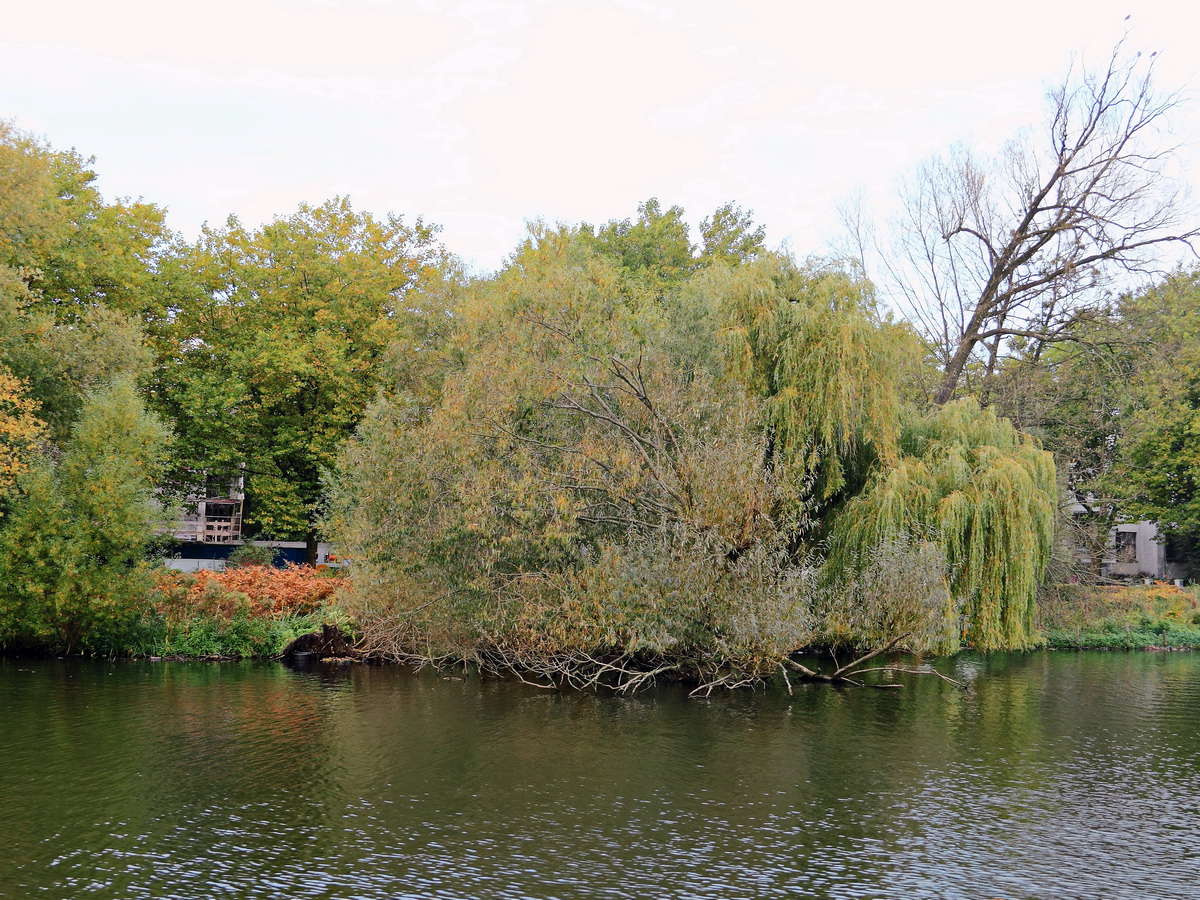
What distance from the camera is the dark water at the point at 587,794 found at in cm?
1103

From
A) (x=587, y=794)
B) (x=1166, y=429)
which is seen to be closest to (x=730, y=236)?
(x=1166, y=429)

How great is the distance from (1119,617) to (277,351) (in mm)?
33301

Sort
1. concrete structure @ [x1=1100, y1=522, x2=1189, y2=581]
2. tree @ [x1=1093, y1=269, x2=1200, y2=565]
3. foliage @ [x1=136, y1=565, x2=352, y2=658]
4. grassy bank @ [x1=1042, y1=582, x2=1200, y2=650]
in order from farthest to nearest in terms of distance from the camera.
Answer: concrete structure @ [x1=1100, y1=522, x2=1189, y2=581]
tree @ [x1=1093, y1=269, x2=1200, y2=565]
grassy bank @ [x1=1042, y1=582, x2=1200, y2=650]
foliage @ [x1=136, y1=565, x2=352, y2=658]

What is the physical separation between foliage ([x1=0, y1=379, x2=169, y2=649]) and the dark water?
413 cm

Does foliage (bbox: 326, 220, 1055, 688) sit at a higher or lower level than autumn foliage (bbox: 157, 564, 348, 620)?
higher

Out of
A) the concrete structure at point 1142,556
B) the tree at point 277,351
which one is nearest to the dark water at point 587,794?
the tree at point 277,351

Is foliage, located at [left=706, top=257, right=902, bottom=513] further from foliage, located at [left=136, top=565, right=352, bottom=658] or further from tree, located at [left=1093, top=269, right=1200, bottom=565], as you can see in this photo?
tree, located at [left=1093, top=269, right=1200, bottom=565]

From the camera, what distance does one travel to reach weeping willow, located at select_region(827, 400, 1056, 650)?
1027 inches

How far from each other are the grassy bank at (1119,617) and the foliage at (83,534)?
28105 millimetres

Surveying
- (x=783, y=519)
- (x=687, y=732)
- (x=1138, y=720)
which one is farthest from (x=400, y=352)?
(x=1138, y=720)

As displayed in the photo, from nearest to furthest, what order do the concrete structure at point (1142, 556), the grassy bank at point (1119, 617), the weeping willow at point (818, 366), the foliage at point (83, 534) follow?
the weeping willow at point (818, 366) → the foliage at point (83, 534) → the grassy bank at point (1119, 617) → the concrete structure at point (1142, 556)

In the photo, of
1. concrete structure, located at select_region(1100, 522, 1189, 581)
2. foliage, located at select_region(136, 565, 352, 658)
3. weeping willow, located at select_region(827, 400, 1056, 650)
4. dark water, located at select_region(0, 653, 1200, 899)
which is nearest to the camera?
dark water, located at select_region(0, 653, 1200, 899)

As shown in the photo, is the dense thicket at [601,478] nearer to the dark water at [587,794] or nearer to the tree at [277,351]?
the dark water at [587,794]

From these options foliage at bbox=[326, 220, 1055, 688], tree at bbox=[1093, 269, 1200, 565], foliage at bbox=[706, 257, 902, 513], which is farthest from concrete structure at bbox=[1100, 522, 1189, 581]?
foliage at bbox=[706, 257, 902, 513]
